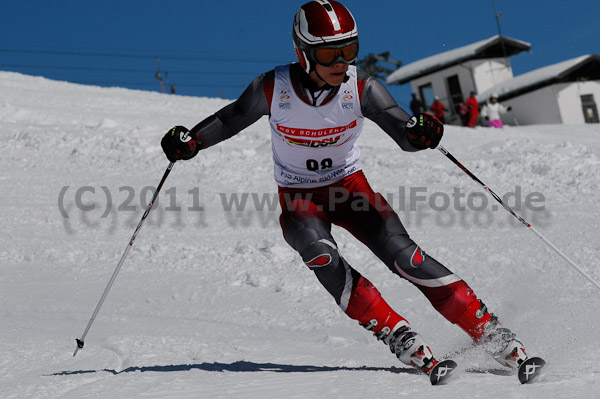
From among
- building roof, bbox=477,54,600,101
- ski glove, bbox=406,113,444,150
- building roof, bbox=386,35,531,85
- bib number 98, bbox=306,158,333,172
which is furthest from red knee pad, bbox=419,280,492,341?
building roof, bbox=386,35,531,85

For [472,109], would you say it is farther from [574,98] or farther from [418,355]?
[418,355]

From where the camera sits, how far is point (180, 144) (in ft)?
12.6

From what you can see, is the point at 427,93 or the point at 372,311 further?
the point at 427,93

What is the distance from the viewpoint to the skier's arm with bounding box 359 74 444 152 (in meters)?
3.56

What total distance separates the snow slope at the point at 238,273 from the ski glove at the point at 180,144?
1.23 metres

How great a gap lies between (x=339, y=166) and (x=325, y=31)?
0.82 meters

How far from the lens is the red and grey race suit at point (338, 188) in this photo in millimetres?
3463

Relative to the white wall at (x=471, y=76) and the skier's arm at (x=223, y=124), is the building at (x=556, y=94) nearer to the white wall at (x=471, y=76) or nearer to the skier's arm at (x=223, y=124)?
the white wall at (x=471, y=76)

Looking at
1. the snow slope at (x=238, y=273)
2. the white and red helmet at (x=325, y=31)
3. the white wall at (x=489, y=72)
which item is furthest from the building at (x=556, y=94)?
the white and red helmet at (x=325, y=31)

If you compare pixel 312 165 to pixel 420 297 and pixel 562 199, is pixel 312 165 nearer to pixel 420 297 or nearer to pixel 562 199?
pixel 420 297

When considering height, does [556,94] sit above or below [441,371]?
above

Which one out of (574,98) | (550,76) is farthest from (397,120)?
(574,98)

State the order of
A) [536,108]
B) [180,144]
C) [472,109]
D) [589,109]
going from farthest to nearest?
1. [589,109]
2. [536,108]
3. [472,109]
4. [180,144]

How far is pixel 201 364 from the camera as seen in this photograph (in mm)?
3779
